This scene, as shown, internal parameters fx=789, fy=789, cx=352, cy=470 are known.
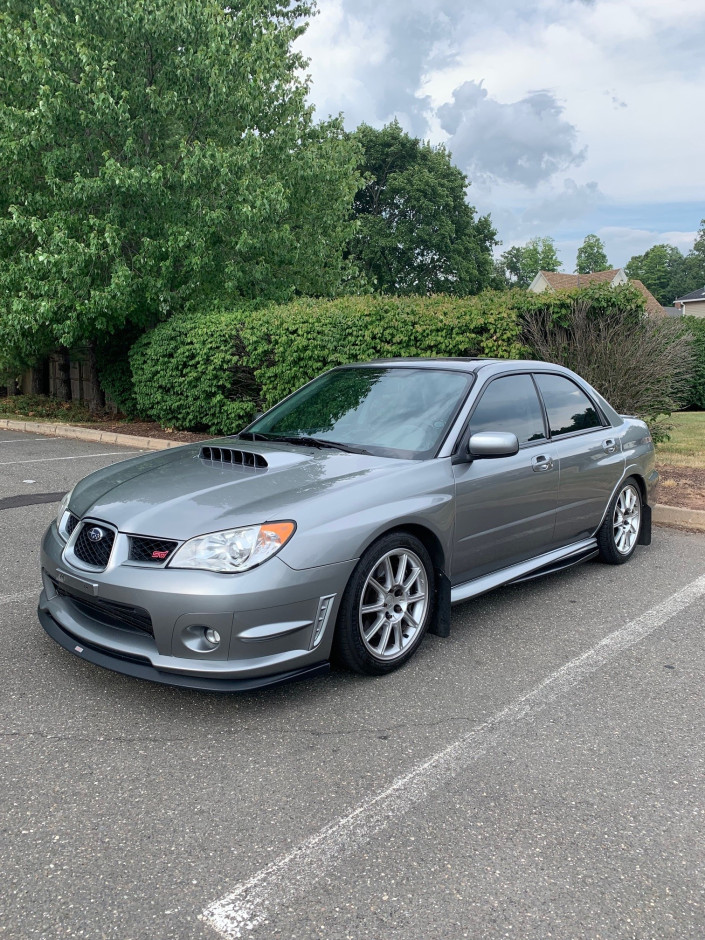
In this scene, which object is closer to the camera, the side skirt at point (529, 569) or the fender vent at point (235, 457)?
the fender vent at point (235, 457)

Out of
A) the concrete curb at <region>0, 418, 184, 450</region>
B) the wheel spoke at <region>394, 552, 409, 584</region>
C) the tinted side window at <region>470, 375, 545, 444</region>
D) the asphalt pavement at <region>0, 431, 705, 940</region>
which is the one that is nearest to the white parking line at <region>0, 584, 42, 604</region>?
the asphalt pavement at <region>0, 431, 705, 940</region>

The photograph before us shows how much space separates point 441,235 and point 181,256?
32.4m

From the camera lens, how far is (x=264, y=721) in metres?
3.30

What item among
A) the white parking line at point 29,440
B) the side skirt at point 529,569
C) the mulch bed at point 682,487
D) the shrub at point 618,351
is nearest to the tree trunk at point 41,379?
the white parking line at point 29,440

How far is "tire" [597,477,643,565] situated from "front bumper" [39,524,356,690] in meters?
2.79

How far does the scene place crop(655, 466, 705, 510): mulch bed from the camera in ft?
24.9

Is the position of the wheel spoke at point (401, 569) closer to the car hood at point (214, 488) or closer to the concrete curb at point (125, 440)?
the car hood at point (214, 488)

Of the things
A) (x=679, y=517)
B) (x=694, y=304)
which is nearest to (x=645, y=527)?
(x=679, y=517)

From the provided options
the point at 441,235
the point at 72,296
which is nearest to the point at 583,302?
the point at 72,296

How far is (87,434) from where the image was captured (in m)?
13.2

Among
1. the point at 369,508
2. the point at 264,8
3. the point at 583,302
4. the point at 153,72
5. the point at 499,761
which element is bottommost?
the point at 499,761

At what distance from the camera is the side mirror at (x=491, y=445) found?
159 inches

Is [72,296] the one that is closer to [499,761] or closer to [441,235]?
[499,761]

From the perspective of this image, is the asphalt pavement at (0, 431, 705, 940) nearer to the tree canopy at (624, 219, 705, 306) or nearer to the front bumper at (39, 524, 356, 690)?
the front bumper at (39, 524, 356, 690)
